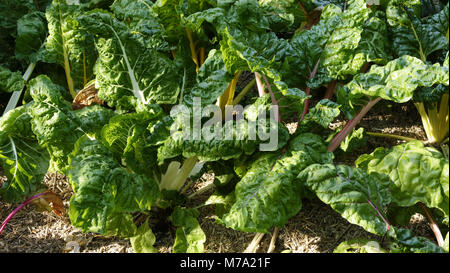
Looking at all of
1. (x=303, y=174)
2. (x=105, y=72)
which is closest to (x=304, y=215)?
(x=303, y=174)

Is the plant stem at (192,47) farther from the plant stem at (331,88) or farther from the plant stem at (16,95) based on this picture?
the plant stem at (16,95)

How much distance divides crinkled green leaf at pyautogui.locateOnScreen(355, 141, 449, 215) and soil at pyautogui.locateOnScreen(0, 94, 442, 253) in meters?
0.23

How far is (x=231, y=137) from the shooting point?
5.44 ft

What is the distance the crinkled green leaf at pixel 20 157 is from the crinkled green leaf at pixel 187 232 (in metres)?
0.72

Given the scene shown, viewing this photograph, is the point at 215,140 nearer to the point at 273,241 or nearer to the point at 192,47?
the point at 273,241

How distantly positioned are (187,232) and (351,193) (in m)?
0.68

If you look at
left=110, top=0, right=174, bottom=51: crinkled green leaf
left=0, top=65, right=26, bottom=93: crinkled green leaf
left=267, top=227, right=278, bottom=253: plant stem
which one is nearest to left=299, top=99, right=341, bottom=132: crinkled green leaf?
left=267, top=227, right=278, bottom=253: plant stem

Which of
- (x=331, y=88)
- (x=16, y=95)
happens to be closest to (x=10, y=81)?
(x=16, y=95)

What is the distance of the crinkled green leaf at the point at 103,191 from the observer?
1.53 metres

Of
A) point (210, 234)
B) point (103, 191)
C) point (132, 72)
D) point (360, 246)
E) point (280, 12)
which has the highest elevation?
point (280, 12)

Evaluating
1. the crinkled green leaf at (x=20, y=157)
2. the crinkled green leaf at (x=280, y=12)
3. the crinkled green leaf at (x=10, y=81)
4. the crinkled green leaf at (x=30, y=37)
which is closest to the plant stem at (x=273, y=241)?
the crinkled green leaf at (x=280, y=12)

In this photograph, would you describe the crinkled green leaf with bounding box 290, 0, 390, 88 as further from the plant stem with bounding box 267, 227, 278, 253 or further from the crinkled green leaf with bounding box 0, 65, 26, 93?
the crinkled green leaf with bounding box 0, 65, 26, 93

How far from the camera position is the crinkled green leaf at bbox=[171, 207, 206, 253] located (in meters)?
1.76
